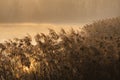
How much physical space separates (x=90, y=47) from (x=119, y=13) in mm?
7557

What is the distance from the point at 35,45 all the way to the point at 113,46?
96 cm

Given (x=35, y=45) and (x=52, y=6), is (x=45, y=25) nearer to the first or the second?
(x=52, y=6)

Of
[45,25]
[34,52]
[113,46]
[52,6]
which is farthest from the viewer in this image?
[52,6]

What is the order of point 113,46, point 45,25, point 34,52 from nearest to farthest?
1. point 113,46
2. point 34,52
3. point 45,25

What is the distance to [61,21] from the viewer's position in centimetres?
1115

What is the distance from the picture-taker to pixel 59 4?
453 inches

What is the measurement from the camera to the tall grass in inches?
179

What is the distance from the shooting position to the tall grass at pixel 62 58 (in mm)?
4539

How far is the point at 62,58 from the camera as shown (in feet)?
15.5

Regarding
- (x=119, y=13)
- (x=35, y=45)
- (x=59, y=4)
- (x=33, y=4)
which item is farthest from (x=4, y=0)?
(x=35, y=45)

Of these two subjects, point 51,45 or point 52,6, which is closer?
point 51,45

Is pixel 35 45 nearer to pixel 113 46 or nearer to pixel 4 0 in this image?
pixel 113 46

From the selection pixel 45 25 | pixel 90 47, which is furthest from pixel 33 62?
pixel 45 25

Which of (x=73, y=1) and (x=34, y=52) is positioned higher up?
(x=73, y=1)
